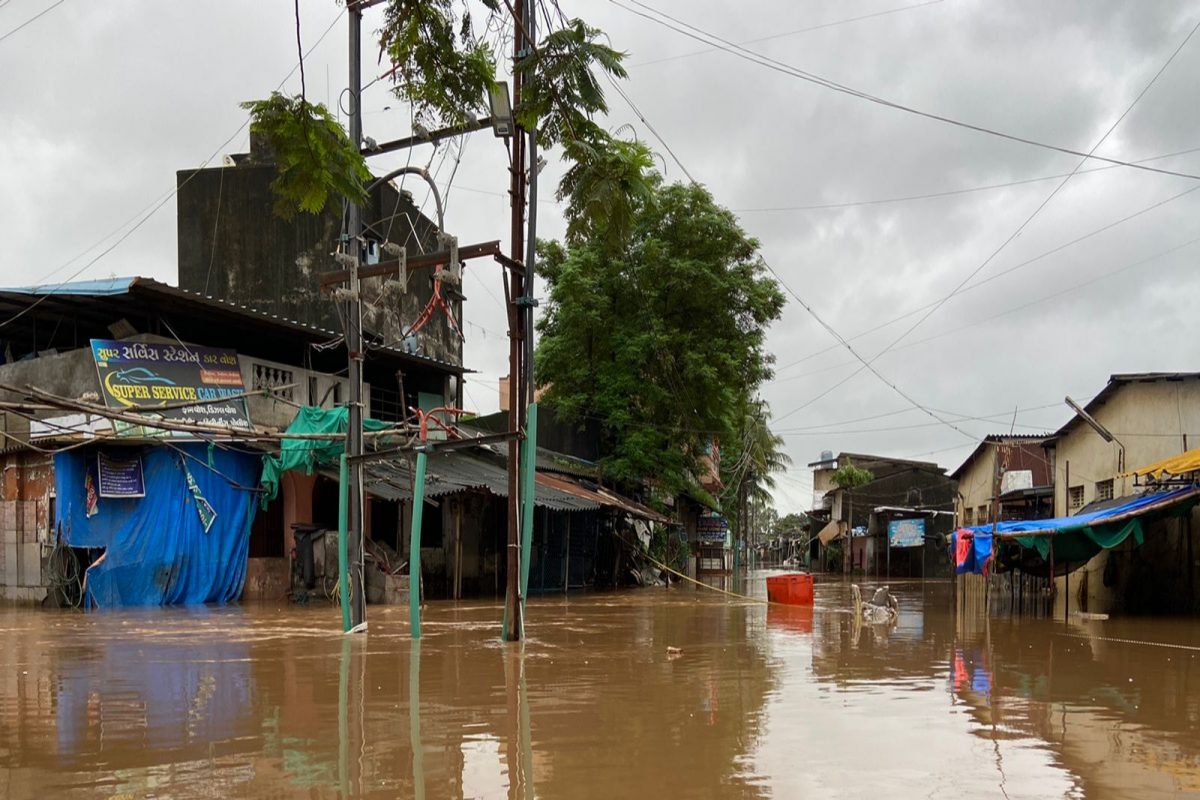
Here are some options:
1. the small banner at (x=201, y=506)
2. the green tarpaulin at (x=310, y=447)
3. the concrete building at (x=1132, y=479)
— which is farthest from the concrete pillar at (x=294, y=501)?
the concrete building at (x=1132, y=479)

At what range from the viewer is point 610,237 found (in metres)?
9.87

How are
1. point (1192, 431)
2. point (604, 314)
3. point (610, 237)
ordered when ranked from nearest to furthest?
1. point (610, 237)
2. point (1192, 431)
3. point (604, 314)

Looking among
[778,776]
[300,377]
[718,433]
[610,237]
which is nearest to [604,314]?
[718,433]

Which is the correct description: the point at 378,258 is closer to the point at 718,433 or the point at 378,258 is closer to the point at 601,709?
the point at 718,433

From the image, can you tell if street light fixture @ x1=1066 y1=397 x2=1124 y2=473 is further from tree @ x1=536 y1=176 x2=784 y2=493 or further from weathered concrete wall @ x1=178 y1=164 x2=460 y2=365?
weathered concrete wall @ x1=178 y1=164 x2=460 y2=365

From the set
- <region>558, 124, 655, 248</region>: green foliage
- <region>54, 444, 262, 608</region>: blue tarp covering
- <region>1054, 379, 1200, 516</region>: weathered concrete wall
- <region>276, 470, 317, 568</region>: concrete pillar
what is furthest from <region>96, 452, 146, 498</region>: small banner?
<region>1054, 379, 1200, 516</region>: weathered concrete wall

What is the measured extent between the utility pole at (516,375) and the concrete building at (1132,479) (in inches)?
587

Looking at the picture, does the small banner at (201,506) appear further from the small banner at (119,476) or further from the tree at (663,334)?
the tree at (663,334)

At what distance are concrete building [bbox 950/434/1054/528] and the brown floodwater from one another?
20.3 m

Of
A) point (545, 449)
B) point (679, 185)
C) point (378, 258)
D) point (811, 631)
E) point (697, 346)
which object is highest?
point (679, 185)

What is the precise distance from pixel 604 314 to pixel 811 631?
15.3m

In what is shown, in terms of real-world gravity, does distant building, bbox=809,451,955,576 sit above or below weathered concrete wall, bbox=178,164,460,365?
below

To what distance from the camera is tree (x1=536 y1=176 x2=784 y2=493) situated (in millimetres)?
29406

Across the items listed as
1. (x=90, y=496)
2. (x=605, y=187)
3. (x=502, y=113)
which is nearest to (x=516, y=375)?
(x=502, y=113)
